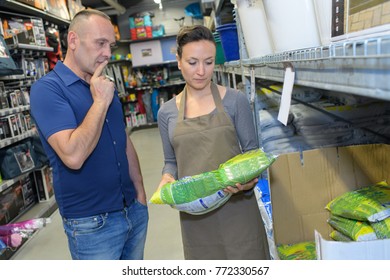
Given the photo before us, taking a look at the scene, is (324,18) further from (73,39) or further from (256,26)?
(73,39)

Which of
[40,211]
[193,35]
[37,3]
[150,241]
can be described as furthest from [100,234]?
[37,3]

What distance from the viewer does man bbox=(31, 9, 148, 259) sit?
1.56m

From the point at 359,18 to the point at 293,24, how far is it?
0.34 m

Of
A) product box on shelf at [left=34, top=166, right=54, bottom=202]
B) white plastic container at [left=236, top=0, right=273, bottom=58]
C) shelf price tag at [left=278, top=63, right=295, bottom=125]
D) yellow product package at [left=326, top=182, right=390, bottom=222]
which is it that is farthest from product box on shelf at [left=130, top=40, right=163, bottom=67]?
shelf price tag at [left=278, top=63, right=295, bottom=125]

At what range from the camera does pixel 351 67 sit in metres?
0.68

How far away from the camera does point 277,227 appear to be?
1.57 m

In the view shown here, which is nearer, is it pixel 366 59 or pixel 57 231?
pixel 366 59

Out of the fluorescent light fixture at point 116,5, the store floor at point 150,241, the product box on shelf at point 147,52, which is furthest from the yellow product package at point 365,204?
the product box on shelf at point 147,52

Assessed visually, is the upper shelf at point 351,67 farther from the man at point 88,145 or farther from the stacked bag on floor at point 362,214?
the man at point 88,145

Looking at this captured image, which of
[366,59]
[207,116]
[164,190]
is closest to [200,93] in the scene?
[207,116]

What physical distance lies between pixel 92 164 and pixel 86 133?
8.9 inches

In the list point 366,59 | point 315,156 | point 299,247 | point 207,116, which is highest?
point 366,59

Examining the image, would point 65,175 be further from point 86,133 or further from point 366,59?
point 366,59

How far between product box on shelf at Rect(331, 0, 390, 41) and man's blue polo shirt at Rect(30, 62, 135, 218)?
1.13m
